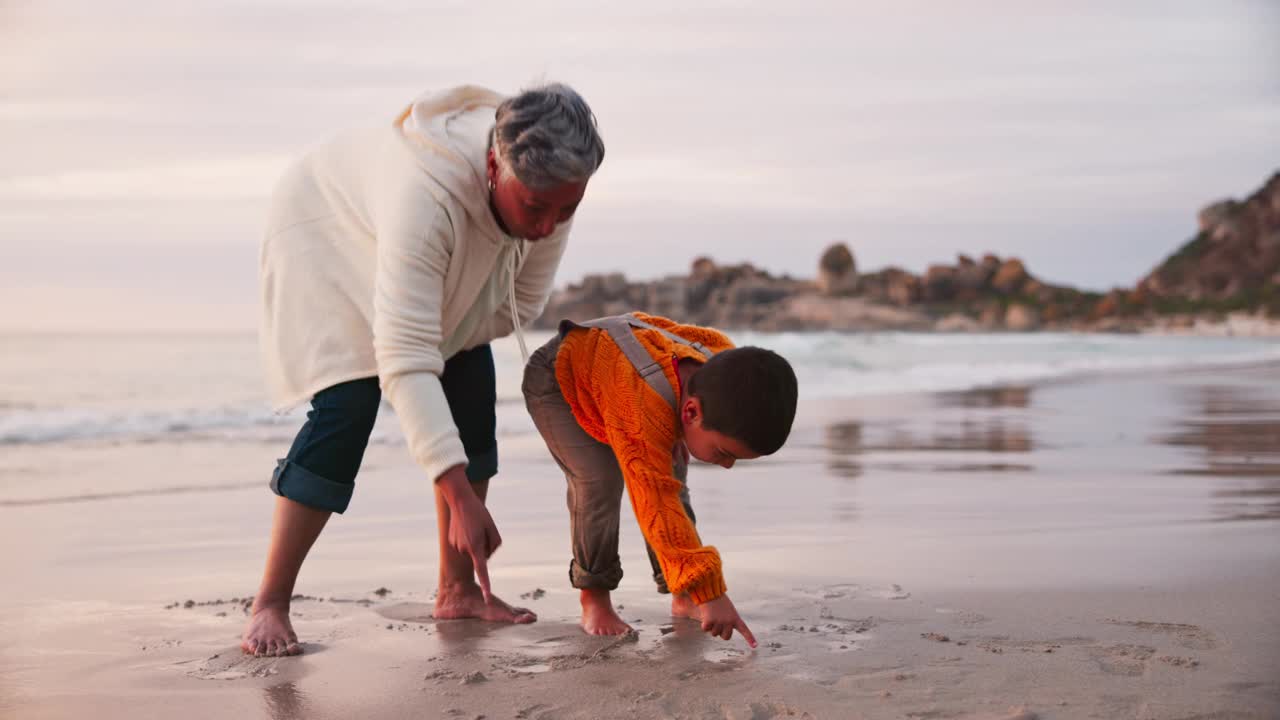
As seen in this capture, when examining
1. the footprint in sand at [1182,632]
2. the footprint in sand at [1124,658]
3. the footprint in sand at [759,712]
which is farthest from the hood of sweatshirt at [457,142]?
the footprint in sand at [1182,632]

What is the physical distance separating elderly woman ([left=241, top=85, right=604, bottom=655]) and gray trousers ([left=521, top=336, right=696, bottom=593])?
0.19 meters

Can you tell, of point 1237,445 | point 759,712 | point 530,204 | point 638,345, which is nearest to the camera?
point 759,712

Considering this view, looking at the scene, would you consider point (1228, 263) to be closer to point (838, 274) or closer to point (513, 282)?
point (838, 274)

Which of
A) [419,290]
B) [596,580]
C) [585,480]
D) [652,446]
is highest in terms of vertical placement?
[419,290]

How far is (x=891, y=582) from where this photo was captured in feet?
11.1

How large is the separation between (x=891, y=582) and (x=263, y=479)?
3.75 meters

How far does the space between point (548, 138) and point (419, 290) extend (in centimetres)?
43

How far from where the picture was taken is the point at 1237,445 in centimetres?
689

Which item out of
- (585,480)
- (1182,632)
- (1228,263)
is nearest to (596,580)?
(585,480)

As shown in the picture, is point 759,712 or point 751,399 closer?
point 759,712

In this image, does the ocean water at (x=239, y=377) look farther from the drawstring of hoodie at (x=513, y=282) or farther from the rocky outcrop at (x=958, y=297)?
the rocky outcrop at (x=958, y=297)

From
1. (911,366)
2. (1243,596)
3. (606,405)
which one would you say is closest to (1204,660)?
(1243,596)

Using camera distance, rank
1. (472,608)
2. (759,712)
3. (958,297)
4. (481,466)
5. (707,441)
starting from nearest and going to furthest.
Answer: (759,712)
(707,441)
(472,608)
(481,466)
(958,297)

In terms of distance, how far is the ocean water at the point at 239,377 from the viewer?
8680 mm
